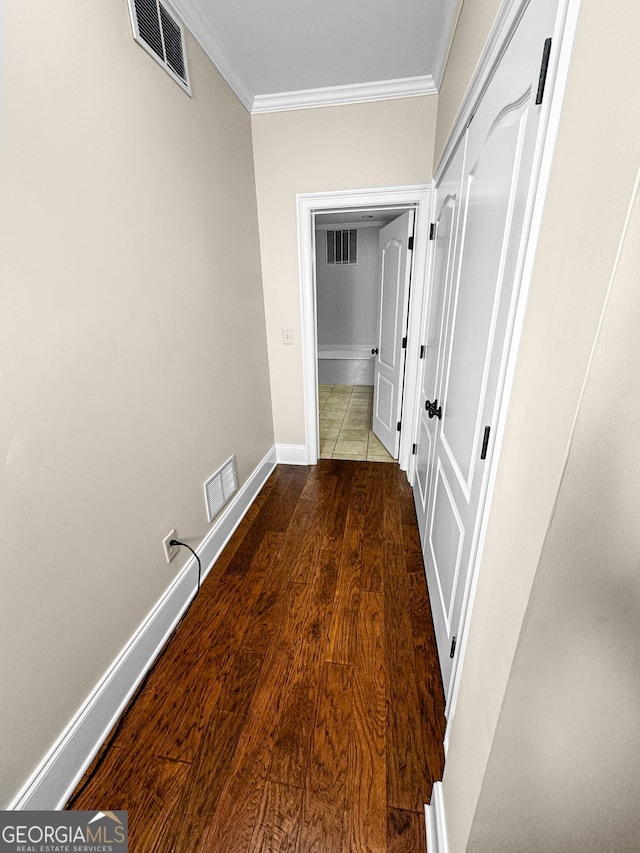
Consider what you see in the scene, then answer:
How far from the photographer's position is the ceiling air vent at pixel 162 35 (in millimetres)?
1334

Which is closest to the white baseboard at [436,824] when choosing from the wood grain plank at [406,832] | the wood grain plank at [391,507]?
the wood grain plank at [406,832]

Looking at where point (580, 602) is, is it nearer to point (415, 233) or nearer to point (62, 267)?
point (62, 267)

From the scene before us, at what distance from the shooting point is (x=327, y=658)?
1540 millimetres

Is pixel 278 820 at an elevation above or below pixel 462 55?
below

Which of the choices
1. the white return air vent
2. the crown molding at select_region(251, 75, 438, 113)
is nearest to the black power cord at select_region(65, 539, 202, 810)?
the white return air vent

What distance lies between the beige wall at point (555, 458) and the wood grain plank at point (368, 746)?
0.32m

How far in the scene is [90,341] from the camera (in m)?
1.19

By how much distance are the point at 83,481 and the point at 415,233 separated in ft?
8.06

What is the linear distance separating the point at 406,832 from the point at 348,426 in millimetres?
3278

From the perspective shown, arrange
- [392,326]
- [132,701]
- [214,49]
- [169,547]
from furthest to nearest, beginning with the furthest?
1. [392,326]
2. [214,49]
3. [169,547]
4. [132,701]

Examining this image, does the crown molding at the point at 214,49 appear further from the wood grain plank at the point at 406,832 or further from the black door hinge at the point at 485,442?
the wood grain plank at the point at 406,832

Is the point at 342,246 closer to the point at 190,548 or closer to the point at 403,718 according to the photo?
the point at 190,548

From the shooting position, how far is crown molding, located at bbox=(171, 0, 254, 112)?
1.59 m

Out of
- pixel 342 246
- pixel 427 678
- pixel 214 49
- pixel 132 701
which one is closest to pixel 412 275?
pixel 214 49
